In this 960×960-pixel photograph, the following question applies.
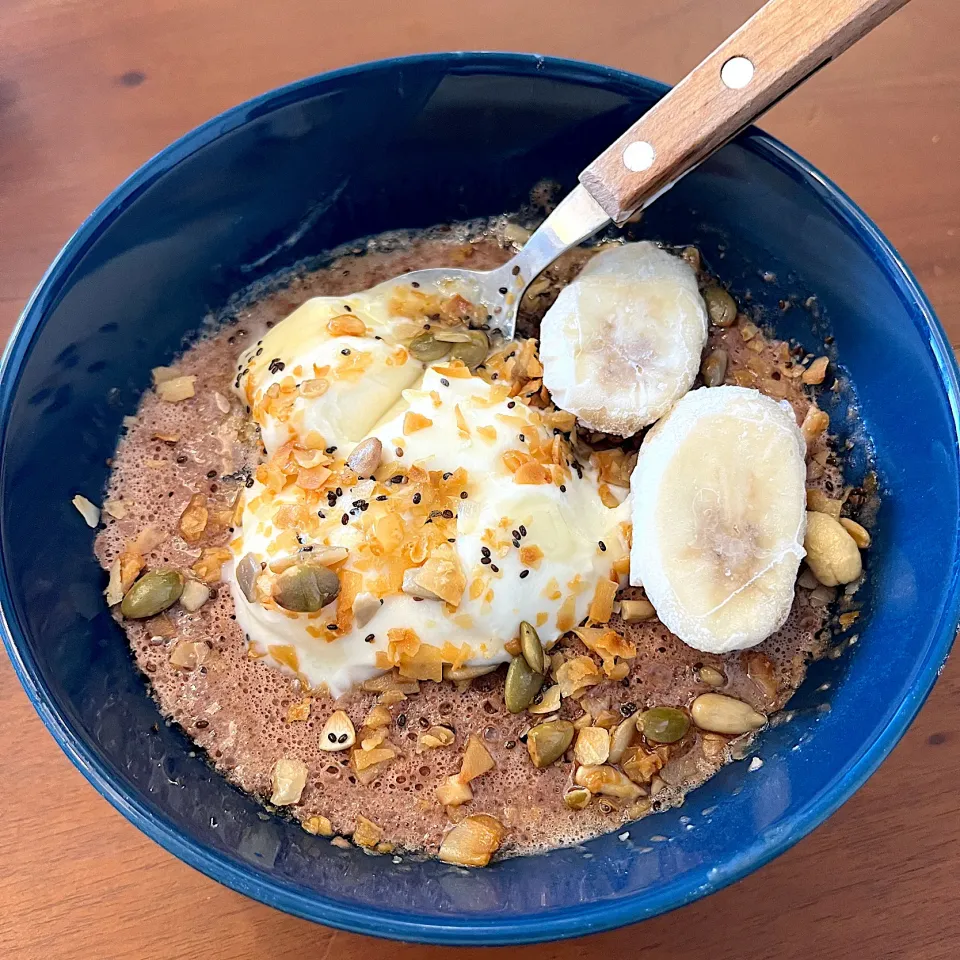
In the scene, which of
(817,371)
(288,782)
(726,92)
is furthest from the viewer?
(817,371)

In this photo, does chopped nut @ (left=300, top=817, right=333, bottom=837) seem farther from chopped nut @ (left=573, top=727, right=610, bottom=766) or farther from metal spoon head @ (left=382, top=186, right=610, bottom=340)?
metal spoon head @ (left=382, top=186, right=610, bottom=340)

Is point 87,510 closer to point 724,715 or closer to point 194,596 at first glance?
point 194,596

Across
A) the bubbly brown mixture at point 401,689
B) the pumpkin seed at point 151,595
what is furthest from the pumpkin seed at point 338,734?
the pumpkin seed at point 151,595

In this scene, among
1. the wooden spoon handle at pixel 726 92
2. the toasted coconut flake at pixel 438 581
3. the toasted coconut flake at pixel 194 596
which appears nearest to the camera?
the wooden spoon handle at pixel 726 92

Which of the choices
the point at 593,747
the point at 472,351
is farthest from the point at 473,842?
the point at 472,351

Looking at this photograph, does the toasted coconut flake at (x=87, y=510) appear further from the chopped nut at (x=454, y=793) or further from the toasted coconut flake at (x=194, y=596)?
the chopped nut at (x=454, y=793)
